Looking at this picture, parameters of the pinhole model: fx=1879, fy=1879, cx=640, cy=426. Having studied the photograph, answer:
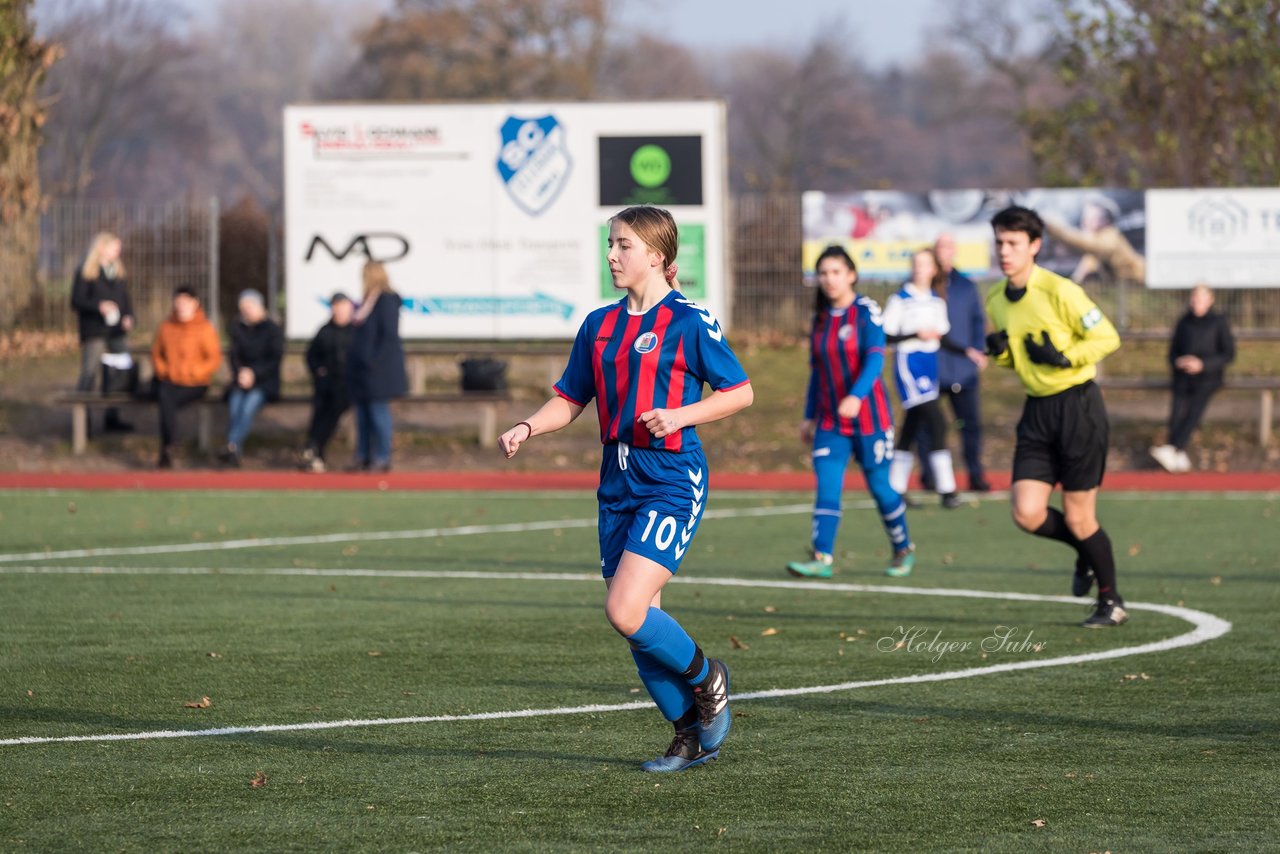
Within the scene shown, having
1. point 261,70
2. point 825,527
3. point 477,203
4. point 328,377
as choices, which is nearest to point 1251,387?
point 477,203

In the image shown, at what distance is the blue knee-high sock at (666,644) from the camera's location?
230 inches

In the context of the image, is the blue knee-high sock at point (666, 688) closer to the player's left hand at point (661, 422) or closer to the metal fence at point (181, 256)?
the player's left hand at point (661, 422)

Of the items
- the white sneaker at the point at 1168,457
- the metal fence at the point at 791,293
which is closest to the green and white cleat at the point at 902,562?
the white sneaker at the point at 1168,457

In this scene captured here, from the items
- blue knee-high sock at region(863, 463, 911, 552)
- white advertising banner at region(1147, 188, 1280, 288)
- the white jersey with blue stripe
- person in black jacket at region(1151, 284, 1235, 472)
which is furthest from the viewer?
white advertising banner at region(1147, 188, 1280, 288)

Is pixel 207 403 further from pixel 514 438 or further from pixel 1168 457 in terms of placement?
pixel 514 438

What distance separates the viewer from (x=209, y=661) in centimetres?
801

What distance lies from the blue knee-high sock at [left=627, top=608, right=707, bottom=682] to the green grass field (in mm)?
328

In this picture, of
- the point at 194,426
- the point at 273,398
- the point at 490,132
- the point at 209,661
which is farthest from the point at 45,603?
the point at 490,132

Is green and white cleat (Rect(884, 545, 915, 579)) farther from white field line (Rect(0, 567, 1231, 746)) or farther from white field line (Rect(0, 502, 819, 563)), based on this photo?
white field line (Rect(0, 502, 819, 563))

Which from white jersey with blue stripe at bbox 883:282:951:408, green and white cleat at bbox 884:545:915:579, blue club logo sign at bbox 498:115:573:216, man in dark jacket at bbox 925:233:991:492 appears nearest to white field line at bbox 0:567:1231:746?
green and white cleat at bbox 884:545:915:579

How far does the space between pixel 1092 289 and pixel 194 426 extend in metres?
11.4

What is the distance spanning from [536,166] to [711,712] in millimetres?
18571

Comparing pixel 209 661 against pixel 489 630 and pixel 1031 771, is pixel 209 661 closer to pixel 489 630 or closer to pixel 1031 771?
pixel 489 630

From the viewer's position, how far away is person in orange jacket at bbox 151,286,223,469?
20.4 m
